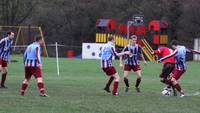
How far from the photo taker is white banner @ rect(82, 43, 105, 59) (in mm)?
56594

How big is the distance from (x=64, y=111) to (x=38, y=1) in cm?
6518

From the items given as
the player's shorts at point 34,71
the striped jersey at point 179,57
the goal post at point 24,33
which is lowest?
the player's shorts at point 34,71

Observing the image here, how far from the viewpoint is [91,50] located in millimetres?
57406

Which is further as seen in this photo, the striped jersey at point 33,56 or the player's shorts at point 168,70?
the player's shorts at point 168,70

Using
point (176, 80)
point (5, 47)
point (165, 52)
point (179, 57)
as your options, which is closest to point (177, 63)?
point (179, 57)

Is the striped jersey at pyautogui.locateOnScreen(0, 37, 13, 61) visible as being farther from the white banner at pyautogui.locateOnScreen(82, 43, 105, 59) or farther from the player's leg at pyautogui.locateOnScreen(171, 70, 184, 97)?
the white banner at pyautogui.locateOnScreen(82, 43, 105, 59)

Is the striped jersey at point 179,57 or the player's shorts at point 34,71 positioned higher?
the striped jersey at point 179,57

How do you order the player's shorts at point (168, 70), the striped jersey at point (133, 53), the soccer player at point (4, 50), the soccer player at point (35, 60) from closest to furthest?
the soccer player at point (35, 60)
the player's shorts at point (168, 70)
the striped jersey at point (133, 53)
the soccer player at point (4, 50)

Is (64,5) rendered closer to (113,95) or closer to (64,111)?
(113,95)

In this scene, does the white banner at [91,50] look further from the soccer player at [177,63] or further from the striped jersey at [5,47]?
the soccer player at [177,63]

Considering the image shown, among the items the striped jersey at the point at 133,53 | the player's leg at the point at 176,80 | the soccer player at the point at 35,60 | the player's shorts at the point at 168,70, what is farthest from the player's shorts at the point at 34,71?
the player's shorts at the point at 168,70

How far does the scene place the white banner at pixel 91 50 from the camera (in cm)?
5659

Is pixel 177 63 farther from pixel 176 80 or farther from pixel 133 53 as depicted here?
pixel 133 53

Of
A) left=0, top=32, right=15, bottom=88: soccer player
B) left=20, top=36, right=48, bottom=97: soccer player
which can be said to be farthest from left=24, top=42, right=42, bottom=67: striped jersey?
left=0, top=32, right=15, bottom=88: soccer player
